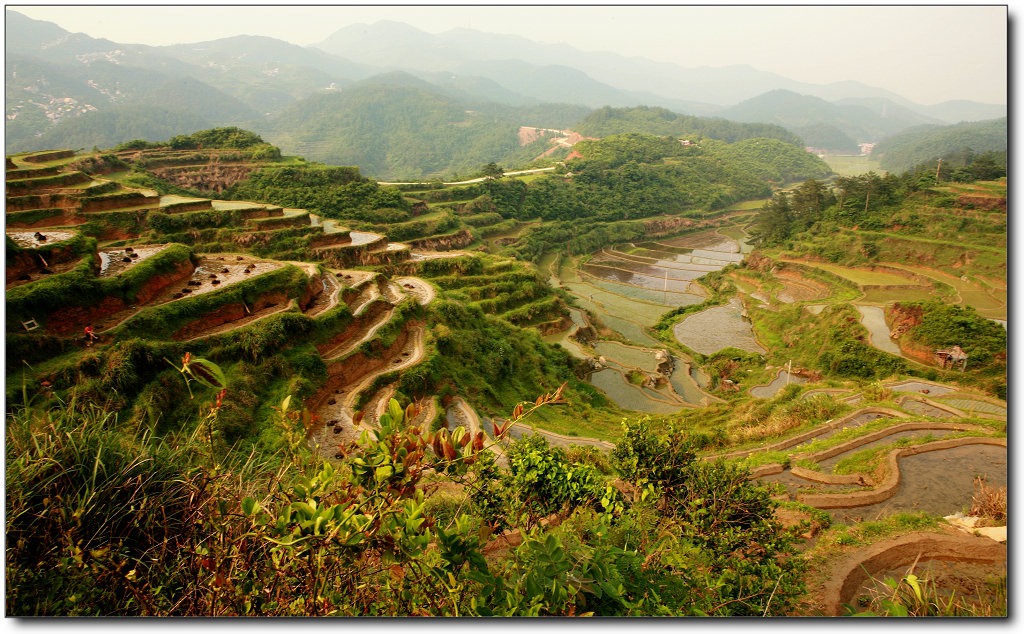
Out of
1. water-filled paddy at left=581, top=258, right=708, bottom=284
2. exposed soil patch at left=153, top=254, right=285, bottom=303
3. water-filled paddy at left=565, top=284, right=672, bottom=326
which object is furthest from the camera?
water-filled paddy at left=581, top=258, right=708, bottom=284

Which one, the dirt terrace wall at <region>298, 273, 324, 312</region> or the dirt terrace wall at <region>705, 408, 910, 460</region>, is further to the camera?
the dirt terrace wall at <region>298, 273, 324, 312</region>

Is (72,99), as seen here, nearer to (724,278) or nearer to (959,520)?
(724,278)

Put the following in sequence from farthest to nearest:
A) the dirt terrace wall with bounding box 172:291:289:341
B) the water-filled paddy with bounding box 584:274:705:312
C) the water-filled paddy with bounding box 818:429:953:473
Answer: the water-filled paddy with bounding box 584:274:705:312, the dirt terrace wall with bounding box 172:291:289:341, the water-filled paddy with bounding box 818:429:953:473

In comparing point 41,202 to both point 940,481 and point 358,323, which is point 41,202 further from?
point 940,481

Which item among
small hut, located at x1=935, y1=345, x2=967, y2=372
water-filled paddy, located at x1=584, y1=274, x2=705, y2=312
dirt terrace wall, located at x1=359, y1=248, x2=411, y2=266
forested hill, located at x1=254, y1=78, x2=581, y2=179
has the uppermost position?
forested hill, located at x1=254, y1=78, x2=581, y2=179

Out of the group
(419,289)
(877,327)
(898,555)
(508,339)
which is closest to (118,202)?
(419,289)

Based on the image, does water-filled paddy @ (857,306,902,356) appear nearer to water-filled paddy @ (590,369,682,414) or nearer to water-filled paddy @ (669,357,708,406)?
water-filled paddy @ (669,357,708,406)

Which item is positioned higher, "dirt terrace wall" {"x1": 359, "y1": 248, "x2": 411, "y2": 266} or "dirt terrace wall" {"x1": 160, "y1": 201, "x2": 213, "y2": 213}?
"dirt terrace wall" {"x1": 160, "y1": 201, "x2": 213, "y2": 213}

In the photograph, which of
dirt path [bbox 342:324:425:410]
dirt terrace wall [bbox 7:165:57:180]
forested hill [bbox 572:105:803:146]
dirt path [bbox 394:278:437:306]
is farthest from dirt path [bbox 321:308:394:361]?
forested hill [bbox 572:105:803:146]
